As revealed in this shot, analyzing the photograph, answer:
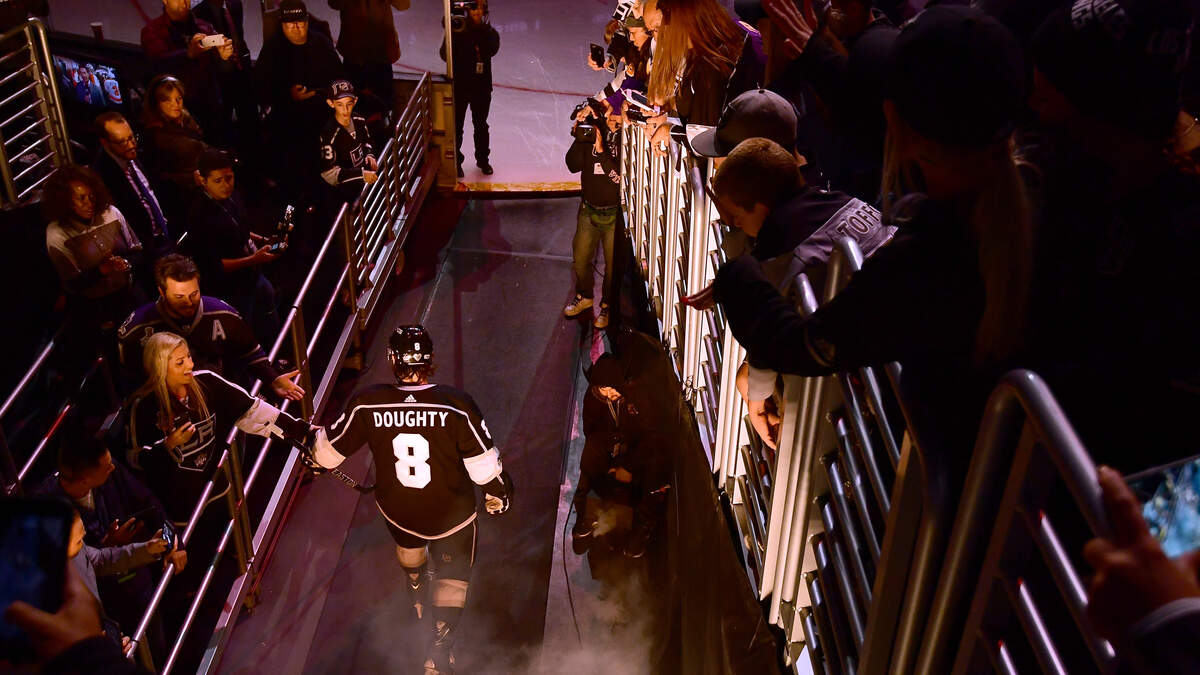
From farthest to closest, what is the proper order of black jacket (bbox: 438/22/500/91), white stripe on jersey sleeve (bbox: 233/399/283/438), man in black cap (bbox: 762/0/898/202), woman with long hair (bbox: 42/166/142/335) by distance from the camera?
black jacket (bbox: 438/22/500/91) < woman with long hair (bbox: 42/166/142/335) < white stripe on jersey sleeve (bbox: 233/399/283/438) < man in black cap (bbox: 762/0/898/202)

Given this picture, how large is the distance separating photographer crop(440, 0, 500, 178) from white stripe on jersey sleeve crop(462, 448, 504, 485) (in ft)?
17.1

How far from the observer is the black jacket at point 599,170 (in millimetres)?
7211

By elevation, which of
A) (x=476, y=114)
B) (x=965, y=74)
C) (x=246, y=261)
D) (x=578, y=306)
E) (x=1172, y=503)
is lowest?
(x=578, y=306)

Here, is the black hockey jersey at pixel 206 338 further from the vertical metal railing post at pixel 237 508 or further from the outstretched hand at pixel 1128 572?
the outstretched hand at pixel 1128 572

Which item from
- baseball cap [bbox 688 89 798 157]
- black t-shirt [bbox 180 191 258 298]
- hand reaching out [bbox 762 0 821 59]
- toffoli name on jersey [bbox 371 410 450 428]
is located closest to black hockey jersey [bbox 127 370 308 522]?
toffoli name on jersey [bbox 371 410 450 428]

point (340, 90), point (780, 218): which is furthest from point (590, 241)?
point (780, 218)

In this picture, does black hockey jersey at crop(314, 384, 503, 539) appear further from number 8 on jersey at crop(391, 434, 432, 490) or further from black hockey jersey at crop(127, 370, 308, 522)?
black hockey jersey at crop(127, 370, 308, 522)

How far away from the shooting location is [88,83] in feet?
22.7

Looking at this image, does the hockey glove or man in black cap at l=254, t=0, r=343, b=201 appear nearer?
the hockey glove

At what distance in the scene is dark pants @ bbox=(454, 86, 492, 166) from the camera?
934cm

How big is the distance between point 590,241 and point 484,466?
2.98 m

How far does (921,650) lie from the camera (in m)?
1.76

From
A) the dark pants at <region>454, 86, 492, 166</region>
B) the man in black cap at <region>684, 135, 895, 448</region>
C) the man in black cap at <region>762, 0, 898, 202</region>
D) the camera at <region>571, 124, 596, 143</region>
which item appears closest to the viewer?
the man in black cap at <region>684, 135, 895, 448</region>

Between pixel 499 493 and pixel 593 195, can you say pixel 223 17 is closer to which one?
pixel 593 195
